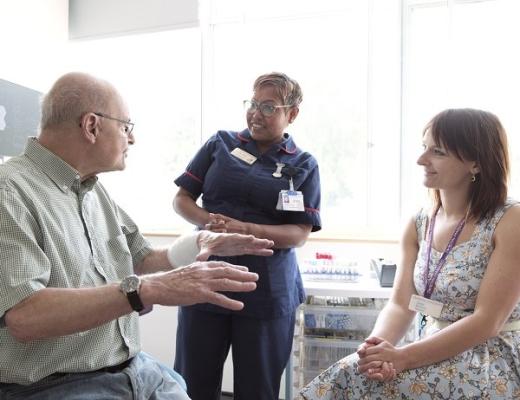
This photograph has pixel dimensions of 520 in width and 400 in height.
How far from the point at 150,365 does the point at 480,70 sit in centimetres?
261

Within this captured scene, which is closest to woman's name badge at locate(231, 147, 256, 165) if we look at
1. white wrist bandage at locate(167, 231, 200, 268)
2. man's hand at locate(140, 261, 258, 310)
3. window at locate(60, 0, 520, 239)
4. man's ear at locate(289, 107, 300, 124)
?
man's ear at locate(289, 107, 300, 124)

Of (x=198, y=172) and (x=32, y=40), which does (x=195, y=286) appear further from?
(x=32, y=40)

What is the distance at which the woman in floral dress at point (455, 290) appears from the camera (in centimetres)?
122

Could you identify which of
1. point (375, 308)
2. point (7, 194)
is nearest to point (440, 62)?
point (375, 308)

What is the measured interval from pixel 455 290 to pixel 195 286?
0.88 m

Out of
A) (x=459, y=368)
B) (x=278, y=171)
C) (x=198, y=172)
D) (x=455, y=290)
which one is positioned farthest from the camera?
(x=198, y=172)

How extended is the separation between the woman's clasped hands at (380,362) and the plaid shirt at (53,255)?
0.66 m

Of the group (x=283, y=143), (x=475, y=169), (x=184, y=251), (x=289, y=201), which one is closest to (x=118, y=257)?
(x=184, y=251)

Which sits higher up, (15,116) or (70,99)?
(15,116)

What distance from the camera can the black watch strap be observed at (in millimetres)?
939

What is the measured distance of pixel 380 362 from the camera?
4.05 ft

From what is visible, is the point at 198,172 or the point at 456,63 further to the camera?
the point at 456,63

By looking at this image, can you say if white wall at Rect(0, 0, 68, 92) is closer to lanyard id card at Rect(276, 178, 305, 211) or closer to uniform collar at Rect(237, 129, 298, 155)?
uniform collar at Rect(237, 129, 298, 155)

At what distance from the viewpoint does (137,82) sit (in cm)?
342
